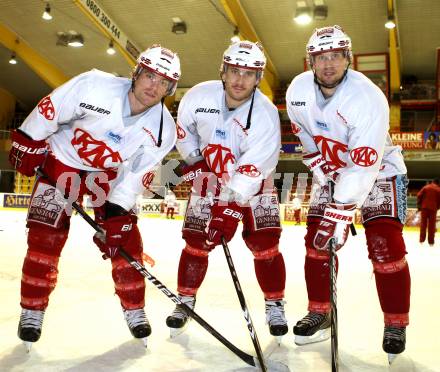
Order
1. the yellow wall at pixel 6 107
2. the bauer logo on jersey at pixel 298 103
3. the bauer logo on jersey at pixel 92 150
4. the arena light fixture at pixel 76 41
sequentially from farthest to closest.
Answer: the yellow wall at pixel 6 107 → the arena light fixture at pixel 76 41 → the bauer logo on jersey at pixel 298 103 → the bauer logo on jersey at pixel 92 150

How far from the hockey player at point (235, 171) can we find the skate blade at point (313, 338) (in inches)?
3.5

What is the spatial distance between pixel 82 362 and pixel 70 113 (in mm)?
1162

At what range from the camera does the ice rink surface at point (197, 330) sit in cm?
208

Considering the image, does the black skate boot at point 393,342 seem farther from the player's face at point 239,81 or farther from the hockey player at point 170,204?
the hockey player at point 170,204

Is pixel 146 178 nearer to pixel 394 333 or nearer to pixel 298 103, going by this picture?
pixel 298 103

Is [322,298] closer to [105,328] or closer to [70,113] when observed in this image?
[105,328]

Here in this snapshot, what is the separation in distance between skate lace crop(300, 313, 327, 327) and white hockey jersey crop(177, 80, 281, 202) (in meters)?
0.70

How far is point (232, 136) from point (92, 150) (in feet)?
2.54

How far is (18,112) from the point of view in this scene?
22.1 metres

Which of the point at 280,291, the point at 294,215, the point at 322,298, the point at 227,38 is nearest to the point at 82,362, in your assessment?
the point at 280,291

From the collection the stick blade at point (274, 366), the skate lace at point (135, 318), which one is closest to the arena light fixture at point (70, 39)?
the skate lace at point (135, 318)

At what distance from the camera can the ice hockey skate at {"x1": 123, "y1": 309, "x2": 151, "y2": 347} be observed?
2264mm

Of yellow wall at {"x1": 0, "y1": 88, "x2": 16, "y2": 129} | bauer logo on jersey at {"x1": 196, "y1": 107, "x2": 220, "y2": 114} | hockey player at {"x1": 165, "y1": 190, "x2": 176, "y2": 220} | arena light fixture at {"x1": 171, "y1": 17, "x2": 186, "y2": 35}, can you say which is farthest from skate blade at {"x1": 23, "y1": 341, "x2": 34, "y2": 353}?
yellow wall at {"x1": 0, "y1": 88, "x2": 16, "y2": 129}

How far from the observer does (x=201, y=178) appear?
282 centimetres
